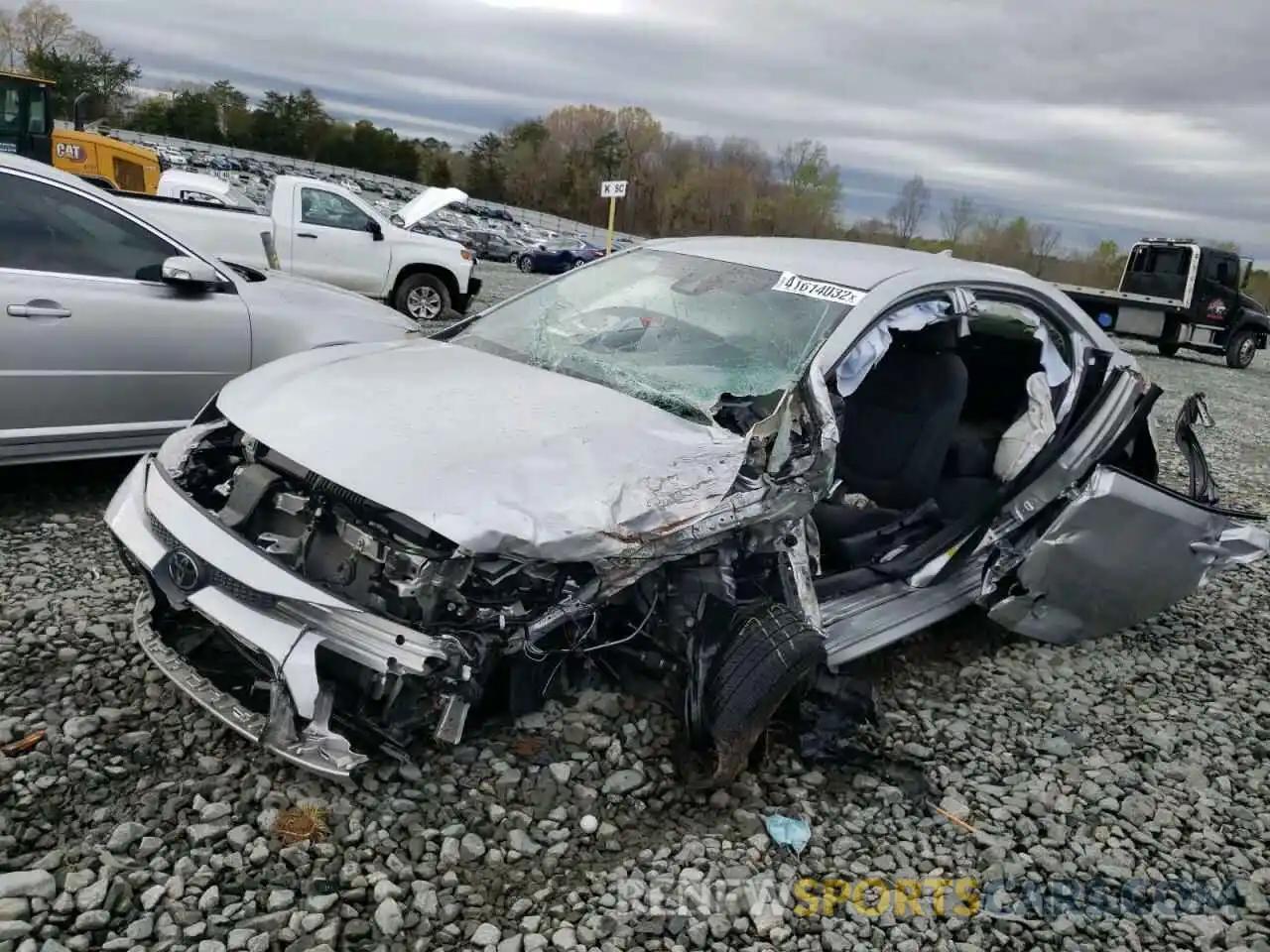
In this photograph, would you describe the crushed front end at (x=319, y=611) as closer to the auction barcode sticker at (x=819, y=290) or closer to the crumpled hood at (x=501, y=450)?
the crumpled hood at (x=501, y=450)

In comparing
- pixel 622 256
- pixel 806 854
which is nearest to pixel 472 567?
pixel 806 854

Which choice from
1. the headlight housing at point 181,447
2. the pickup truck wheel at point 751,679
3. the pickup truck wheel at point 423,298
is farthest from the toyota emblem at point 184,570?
the pickup truck wheel at point 423,298

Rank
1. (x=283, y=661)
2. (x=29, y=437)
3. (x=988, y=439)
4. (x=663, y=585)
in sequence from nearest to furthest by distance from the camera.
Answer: (x=283, y=661) < (x=663, y=585) < (x=29, y=437) < (x=988, y=439)

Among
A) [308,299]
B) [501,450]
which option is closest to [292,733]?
[501,450]

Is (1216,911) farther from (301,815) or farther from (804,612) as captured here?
(301,815)

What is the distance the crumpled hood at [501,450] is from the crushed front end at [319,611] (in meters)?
0.15

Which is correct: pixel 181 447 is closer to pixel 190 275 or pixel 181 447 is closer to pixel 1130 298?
pixel 190 275

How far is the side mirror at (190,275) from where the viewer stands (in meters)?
4.52

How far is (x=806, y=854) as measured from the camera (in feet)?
8.83

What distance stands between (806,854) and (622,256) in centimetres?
271

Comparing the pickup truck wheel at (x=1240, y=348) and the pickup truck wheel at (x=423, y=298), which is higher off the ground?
the pickup truck wheel at (x=1240, y=348)

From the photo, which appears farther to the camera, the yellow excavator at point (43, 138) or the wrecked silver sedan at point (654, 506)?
the yellow excavator at point (43, 138)

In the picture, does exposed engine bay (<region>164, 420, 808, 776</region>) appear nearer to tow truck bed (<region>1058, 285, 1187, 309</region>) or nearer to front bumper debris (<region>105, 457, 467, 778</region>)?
front bumper debris (<region>105, 457, 467, 778</region>)

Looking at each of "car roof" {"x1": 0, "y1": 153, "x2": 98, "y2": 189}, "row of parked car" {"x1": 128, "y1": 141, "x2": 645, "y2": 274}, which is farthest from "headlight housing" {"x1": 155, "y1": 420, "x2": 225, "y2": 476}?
"row of parked car" {"x1": 128, "y1": 141, "x2": 645, "y2": 274}
